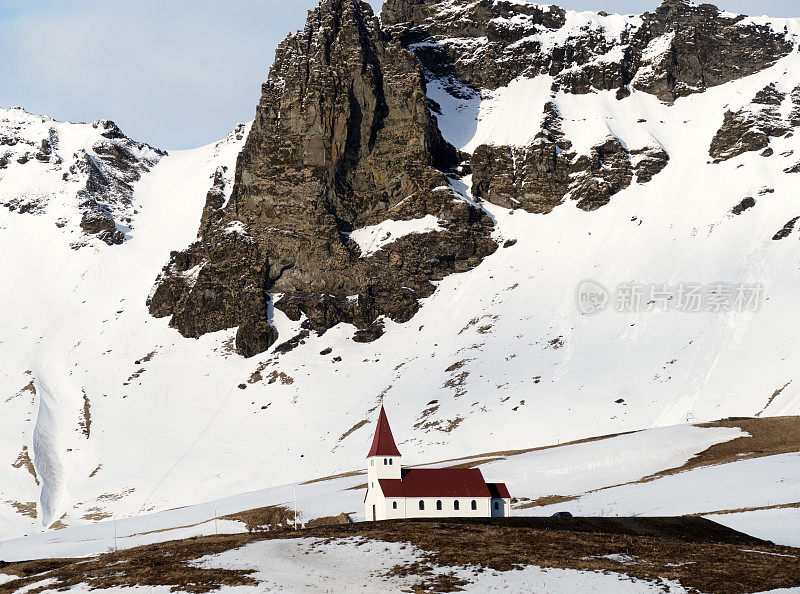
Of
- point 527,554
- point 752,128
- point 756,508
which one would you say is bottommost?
point 527,554

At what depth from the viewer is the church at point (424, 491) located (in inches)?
2260

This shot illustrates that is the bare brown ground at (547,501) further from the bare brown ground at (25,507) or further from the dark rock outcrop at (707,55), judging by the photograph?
the dark rock outcrop at (707,55)

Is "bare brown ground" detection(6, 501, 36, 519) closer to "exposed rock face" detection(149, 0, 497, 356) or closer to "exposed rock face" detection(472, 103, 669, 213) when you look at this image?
"exposed rock face" detection(149, 0, 497, 356)

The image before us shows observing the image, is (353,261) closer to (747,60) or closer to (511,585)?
Result: (747,60)

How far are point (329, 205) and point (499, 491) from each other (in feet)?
379

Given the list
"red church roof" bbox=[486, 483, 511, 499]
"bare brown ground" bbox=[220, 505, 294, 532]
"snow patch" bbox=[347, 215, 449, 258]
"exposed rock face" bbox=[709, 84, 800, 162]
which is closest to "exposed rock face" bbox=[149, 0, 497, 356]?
"snow patch" bbox=[347, 215, 449, 258]

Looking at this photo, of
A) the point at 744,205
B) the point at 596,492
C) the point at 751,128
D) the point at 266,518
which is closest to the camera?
the point at 596,492

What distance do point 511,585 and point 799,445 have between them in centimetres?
5113

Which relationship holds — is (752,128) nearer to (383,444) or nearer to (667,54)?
(667,54)

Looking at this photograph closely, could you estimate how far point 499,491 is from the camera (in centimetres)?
A: 5966

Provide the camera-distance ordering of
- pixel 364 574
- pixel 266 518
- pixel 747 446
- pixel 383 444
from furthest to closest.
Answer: pixel 747 446 → pixel 266 518 → pixel 383 444 → pixel 364 574

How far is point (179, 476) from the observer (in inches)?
4882

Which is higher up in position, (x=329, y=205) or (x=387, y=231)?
(x=329, y=205)

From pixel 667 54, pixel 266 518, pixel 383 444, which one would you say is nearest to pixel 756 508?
pixel 383 444
